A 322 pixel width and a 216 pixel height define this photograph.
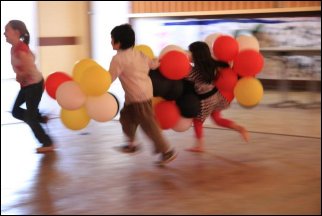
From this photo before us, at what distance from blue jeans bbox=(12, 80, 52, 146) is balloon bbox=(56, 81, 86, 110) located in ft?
3.05

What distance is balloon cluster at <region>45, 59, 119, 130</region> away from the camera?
11.5 ft

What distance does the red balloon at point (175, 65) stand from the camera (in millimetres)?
3801

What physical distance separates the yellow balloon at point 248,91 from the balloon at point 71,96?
124 centimetres

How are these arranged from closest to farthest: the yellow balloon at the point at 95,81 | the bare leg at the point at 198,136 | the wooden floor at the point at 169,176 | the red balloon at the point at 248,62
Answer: the wooden floor at the point at 169,176 < the yellow balloon at the point at 95,81 < the red balloon at the point at 248,62 < the bare leg at the point at 198,136

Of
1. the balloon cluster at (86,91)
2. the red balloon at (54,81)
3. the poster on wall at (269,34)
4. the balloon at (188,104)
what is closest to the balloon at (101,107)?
the balloon cluster at (86,91)

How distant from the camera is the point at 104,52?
1068 centimetres

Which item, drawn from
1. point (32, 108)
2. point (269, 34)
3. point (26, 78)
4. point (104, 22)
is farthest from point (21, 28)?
point (104, 22)

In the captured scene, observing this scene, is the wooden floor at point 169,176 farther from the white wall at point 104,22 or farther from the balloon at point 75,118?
the white wall at point 104,22

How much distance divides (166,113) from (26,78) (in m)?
1.31

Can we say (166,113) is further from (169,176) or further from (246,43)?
(246,43)

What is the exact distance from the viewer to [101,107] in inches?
140

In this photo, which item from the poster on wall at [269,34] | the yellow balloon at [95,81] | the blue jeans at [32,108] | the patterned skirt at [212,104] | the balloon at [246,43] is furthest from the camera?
the poster on wall at [269,34]

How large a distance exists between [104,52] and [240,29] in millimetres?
3265

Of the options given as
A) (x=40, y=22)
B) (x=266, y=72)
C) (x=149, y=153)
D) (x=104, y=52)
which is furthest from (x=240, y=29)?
(x=149, y=153)
